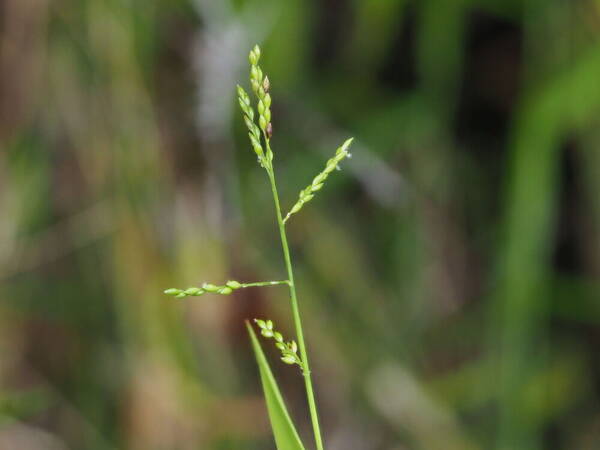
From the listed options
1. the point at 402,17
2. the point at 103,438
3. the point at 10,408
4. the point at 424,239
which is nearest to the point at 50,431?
the point at 103,438

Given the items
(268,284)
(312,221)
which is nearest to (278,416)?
(268,284)

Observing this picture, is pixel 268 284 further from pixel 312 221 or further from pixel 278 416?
pixel 312 221

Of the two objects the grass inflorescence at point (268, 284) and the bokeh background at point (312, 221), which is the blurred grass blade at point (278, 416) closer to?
the grass inflorescence at point (268, 284)

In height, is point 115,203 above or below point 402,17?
below

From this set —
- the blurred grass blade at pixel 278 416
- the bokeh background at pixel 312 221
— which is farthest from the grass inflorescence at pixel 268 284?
the bokeh background at pixel 312 221

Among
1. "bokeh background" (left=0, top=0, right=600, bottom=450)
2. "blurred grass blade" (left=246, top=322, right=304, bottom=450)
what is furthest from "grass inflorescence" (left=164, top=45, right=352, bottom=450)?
"bokeh background" (left=0, top=0, right=600, bottom=450)

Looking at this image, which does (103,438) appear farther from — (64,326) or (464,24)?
(464,24)

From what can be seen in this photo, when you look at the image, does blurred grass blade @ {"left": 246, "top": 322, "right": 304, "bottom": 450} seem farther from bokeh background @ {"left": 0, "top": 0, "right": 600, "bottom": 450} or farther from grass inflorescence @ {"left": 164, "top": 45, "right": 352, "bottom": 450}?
bokeh background @ {"left": 0, "top": 0, "right": 600, "bottom": 450}

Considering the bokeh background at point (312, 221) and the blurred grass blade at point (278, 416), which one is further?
the bokeh background at point (312, 221)

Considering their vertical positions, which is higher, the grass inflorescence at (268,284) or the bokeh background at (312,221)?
the bokeh background at (312,221)
